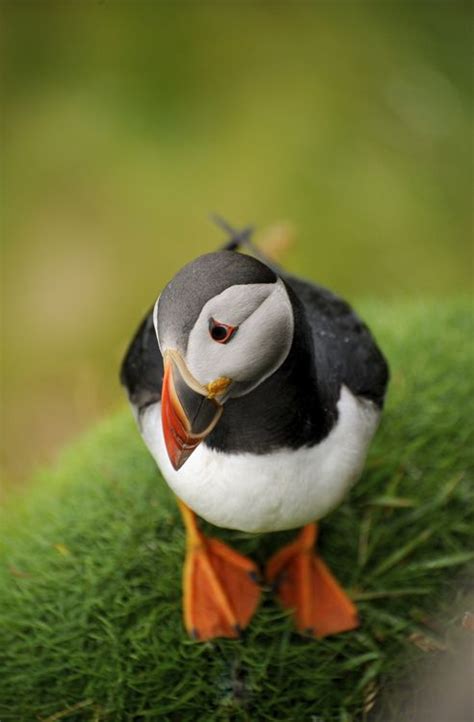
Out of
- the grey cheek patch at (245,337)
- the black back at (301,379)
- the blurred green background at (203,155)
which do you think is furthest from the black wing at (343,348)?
the blurred green background at (203,155)

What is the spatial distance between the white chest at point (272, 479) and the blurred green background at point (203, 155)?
2436 mm

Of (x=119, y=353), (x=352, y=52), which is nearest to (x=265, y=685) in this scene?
(x=119, y=353)

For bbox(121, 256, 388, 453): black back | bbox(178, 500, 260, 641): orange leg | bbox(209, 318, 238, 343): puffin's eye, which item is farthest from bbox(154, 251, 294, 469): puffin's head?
bbox(178, 500, 260, 641): orange leg

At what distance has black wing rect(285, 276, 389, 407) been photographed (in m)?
2.18

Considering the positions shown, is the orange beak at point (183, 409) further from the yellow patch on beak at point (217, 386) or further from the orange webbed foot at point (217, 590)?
the orange webbed foot at point (217, 590)

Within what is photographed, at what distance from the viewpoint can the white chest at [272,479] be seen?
6.44 feet

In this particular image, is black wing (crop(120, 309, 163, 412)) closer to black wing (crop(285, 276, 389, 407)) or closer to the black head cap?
black wing (crop(285, 276, 389, 407))

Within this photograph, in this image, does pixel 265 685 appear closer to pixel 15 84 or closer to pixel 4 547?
pixel 4 547

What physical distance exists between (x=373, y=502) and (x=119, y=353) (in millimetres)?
2095

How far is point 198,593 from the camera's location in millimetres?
2369

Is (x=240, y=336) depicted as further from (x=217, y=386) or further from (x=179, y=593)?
(x=179, y=593)

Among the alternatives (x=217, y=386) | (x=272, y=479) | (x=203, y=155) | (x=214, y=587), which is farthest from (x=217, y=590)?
(x=203, y=155)

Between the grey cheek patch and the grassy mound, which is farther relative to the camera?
the grassy mound

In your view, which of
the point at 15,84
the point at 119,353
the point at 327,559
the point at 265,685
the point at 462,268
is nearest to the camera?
the point at 265,685
